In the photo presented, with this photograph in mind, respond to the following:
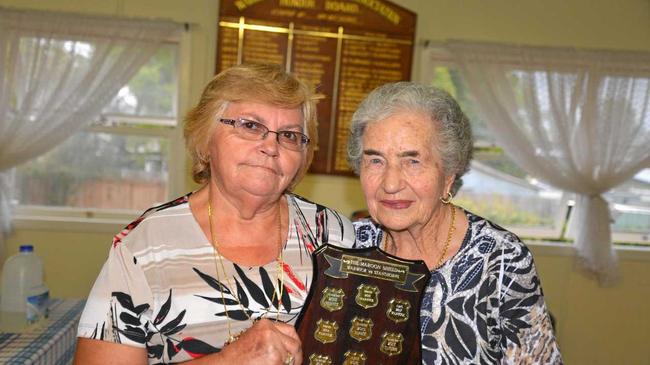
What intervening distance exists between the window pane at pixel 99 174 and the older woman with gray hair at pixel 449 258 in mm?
3785

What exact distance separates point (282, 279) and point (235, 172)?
0.97 ft

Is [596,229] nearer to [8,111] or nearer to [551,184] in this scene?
[551,184]

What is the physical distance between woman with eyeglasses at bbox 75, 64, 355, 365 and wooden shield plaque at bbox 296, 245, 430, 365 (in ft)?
0.27

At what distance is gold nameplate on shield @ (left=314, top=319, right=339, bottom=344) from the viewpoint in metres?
1.38

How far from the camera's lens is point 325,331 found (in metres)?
1.39

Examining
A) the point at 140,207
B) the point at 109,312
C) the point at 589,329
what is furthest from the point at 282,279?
the point at 589,329

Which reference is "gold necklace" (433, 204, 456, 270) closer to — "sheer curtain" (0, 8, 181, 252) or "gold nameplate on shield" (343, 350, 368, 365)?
"gold nameplate on shield" (343, 350, 368, 365)

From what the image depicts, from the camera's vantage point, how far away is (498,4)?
499 cm

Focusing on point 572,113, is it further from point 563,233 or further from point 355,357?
point 355,357

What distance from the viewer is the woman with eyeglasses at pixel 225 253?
1.38 m

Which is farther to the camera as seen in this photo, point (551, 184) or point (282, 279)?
point (551, 184)

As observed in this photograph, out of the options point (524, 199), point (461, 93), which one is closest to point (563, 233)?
point (524, 199)

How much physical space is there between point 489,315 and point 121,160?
4140mm

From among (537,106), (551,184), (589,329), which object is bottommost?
(589,329)
